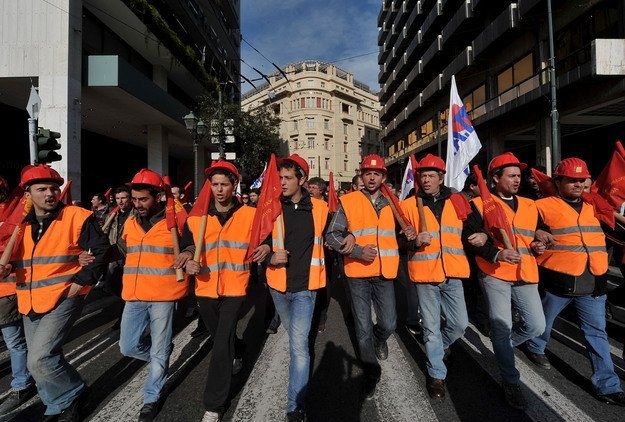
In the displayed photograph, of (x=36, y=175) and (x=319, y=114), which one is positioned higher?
(x=319, y=114)

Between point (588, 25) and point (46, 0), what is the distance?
18.7 m

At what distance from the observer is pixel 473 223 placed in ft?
10.7

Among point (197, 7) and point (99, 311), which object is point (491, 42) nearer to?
point (197, 7)

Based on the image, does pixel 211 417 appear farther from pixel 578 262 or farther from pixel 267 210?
pixel 578 262

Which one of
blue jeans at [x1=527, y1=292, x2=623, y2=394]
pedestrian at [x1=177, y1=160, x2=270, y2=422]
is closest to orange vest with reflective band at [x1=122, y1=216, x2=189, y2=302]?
pedestrian at [x1=177, y1=160, x2=270, y2=422]

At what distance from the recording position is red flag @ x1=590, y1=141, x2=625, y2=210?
12.3ft

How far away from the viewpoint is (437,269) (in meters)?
3.15

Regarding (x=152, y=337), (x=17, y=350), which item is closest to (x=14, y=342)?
(x=17, y=350)

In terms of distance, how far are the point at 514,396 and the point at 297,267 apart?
6.87 feet

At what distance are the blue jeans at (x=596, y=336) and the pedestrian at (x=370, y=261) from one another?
5.42 feet

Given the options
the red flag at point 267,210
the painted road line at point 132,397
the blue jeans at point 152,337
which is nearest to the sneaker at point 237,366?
the painted road line at point 132,397

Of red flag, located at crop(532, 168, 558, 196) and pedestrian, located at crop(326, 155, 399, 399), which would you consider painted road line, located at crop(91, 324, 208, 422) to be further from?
red flag, located at crop(532, 168, 558, 196)

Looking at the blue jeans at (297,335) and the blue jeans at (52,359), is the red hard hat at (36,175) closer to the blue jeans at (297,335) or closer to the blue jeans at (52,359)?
the blue jeans at (52,359)

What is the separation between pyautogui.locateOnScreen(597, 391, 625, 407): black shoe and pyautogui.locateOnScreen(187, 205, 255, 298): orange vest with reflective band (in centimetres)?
315
